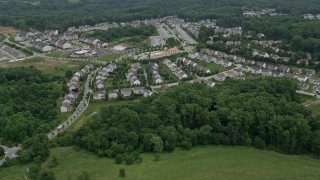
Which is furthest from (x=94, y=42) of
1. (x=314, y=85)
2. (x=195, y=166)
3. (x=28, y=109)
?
(x=195, y=166)

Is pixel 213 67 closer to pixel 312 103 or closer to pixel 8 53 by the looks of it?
pixel 312 103

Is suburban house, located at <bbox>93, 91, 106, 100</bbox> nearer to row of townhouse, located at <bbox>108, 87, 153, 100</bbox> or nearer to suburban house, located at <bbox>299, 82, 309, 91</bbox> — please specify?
row of townhouse, located at <bbox>108, 87, 153, 100</bbox>

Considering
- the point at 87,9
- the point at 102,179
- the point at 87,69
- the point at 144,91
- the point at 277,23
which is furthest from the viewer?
the point at 87,9

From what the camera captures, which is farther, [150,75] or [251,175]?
[150,75]

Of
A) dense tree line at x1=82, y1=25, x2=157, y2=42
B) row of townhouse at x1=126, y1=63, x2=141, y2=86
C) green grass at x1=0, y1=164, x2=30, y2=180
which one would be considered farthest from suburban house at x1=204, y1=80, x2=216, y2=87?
dense tree line at x1=82, y1=25, x2=157, y2=42

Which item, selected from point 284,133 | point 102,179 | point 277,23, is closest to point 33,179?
point 102,179

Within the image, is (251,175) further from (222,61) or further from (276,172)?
(222,61)
